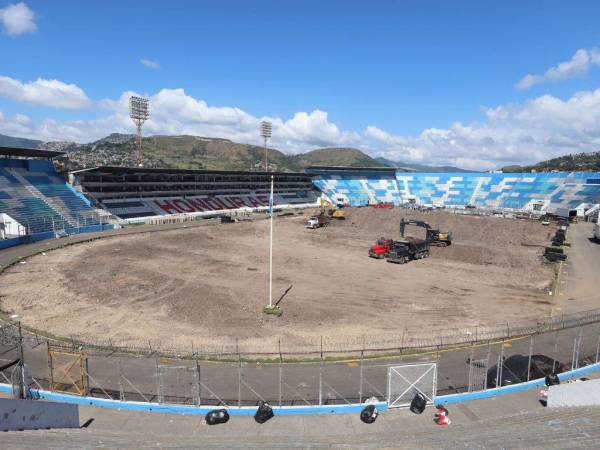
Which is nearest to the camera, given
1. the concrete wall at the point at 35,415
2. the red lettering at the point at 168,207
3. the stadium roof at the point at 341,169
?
the concrete wall at the point at 35,415

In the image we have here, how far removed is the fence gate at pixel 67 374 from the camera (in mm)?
14552

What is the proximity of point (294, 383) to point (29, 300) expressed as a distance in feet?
72.0

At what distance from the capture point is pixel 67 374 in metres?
16.0

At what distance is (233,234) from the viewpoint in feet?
191

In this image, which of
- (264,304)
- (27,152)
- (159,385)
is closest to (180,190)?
(27,152)

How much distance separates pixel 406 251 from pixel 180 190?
2262 inches

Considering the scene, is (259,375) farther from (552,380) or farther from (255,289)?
(255,289)

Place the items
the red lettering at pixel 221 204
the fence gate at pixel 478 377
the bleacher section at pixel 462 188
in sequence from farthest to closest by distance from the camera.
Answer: the bleacher section at pixel 462 188 < the red lettering at pixel 221 204 < the fence gate at pixel 478 377

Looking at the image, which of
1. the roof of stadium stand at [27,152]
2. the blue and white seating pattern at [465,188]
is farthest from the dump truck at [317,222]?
the roof of stadium stand at [27,152]

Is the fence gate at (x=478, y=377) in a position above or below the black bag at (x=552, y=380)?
below

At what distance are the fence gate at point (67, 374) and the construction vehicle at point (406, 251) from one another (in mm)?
30879

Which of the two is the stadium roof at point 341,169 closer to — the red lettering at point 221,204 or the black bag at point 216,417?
the red lettering at point 221,204

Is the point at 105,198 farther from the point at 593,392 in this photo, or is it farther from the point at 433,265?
the point at 593,392

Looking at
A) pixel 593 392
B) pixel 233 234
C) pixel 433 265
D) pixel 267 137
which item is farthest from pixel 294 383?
pixel 267 137
